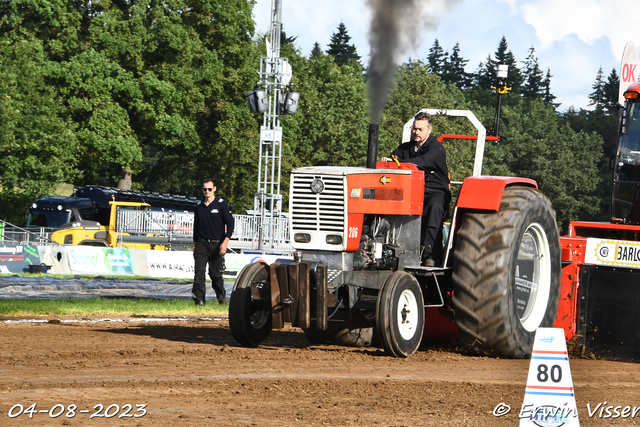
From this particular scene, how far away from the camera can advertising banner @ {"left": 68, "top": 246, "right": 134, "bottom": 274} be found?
22656 mm

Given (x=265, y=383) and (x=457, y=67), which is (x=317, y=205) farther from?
(x=457, y=67)

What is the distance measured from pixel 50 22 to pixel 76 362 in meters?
34.9

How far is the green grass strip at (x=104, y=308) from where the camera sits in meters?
12.2

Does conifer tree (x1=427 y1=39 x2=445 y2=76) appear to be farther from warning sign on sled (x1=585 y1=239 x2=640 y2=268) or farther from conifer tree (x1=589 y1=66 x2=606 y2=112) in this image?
warning sign on sled (x1=585 y1=239 x2=640 y2=268)

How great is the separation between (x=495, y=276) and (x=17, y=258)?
17.8m

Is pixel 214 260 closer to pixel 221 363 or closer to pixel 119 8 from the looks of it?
pixel 221 363

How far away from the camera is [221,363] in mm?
6898

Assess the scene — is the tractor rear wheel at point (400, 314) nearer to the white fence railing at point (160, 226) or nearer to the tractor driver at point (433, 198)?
the tractor driver at point (433, 198)

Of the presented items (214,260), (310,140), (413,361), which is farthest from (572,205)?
(413,361)

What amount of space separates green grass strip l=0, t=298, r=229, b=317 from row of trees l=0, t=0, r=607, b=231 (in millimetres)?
22553

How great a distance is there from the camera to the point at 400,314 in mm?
7383

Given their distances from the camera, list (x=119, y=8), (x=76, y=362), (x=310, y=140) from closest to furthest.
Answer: (x=76, y=362) → (x=119, y=8) → (x=310, y=140)

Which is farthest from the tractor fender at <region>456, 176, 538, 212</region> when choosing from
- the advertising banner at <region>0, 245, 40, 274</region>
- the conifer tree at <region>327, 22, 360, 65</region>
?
the conifer tree at <region>327, 22, 360, 65</region>

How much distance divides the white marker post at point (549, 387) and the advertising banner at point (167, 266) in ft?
62.1
